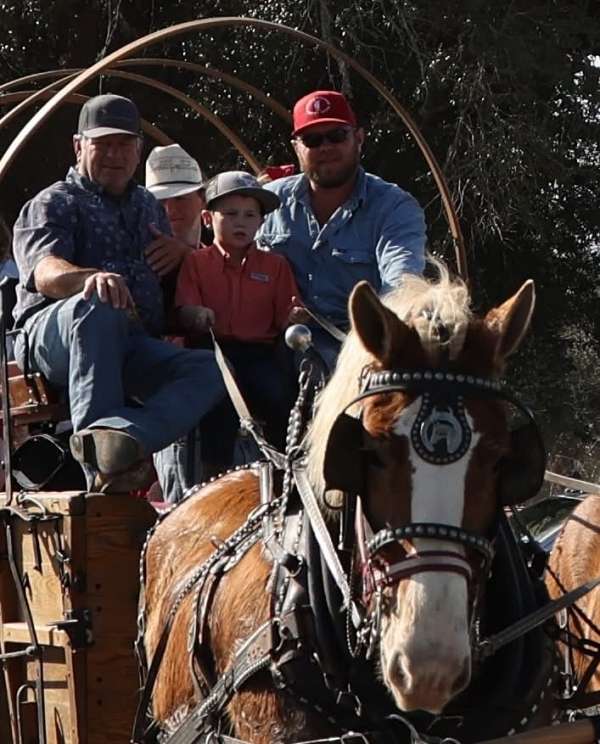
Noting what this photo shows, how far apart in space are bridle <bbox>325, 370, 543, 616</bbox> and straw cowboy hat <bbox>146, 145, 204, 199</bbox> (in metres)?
3.54

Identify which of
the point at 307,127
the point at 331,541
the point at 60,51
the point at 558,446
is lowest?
the point at 558,446

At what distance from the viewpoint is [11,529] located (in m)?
5.27

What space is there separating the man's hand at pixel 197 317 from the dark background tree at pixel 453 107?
5.95 m

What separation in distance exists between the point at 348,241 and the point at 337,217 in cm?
11

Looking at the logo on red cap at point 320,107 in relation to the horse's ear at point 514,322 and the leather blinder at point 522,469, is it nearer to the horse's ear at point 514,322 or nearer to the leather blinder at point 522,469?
the horse's ear at point 514,322

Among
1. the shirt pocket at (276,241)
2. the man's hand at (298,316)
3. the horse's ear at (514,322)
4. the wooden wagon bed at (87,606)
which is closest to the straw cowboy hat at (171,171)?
the shirt pocket at (276,241)

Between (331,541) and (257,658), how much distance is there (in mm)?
370

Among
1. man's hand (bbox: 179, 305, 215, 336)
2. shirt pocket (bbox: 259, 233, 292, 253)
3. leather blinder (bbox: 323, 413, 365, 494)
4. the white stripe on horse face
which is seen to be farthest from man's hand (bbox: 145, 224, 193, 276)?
the white stripe on horse face

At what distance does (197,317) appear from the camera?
5449 mm

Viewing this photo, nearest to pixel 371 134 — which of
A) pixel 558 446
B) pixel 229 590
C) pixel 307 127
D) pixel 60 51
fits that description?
pixel 60 51

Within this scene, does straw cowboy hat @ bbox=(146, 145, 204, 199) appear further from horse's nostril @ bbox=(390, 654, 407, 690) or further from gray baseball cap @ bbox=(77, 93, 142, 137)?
horse's nostril @ bbox=(390, 654, 407, 690)

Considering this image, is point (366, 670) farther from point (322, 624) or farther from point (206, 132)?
point (206, 132)

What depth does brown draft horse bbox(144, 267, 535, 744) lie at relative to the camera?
317 cm

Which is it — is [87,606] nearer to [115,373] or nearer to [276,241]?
[115,373]
